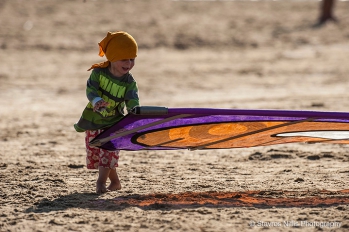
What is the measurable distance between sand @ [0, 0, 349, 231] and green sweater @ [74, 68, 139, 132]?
0.62m

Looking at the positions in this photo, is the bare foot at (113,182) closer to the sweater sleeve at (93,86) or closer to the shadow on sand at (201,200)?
the shadow on sand at (201,200)

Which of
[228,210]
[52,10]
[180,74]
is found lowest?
[228,210]

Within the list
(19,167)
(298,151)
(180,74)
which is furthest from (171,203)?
(180,74)

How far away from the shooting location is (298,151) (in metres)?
7.95

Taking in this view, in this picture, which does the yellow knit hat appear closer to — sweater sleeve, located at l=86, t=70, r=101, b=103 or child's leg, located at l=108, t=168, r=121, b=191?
sweater sleeve, located at l=86, t=70, r=101, b=103

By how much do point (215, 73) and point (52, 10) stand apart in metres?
8.85

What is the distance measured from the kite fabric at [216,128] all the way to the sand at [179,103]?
16.2 inches

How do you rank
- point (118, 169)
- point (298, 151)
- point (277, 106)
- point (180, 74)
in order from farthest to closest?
point (180, 74), point (277, 106), point (298, 151), point (118, 169)

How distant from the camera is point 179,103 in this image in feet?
43.2

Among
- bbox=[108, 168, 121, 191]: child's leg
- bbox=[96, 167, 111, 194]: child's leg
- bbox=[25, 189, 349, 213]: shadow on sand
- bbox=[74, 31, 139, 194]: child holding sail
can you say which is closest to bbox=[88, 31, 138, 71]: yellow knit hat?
bbox=[74, 31, 139, 194]: child holding sail

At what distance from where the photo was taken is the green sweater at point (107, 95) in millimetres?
5496

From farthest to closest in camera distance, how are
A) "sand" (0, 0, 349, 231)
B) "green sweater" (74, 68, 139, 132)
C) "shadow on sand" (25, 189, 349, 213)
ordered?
"green sweater" (74, 68, 139, 132)
"shadow on sand" (25, 189, 349, 213)
"sand" (0, 0, 349, 231)

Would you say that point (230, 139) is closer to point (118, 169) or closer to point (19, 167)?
point (118, 169)

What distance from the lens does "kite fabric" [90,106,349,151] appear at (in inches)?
214
